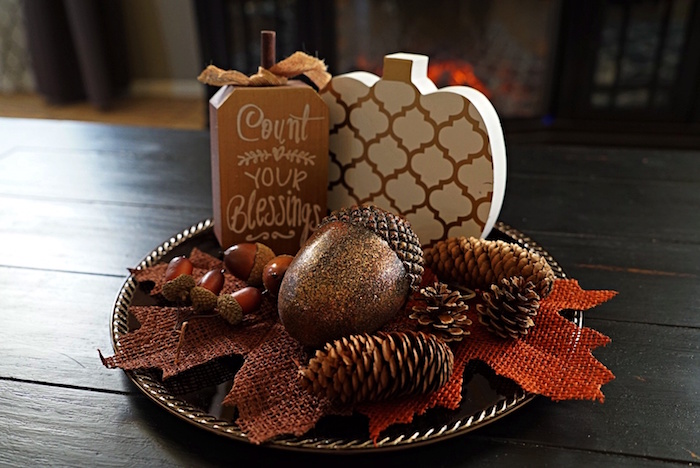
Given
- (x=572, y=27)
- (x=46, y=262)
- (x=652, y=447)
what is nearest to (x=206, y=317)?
(x=46, y=262)

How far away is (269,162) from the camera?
79 centimetres

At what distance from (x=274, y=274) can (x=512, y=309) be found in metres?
0.26

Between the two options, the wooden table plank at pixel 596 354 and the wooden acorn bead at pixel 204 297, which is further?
the wooden acorn bead at pixel 204 297

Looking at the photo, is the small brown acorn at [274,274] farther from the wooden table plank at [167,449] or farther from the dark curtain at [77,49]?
the dark curtain at [77,49]

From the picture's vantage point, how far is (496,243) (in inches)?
27.7

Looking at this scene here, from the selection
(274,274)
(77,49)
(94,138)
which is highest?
(274,274)

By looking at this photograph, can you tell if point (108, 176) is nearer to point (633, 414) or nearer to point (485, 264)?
point (485, 264)

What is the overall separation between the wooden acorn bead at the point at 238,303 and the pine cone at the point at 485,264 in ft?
0.70

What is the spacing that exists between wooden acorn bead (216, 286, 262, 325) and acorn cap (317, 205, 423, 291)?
11cm

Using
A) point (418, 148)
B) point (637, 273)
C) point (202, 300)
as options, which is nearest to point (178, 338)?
point (202, 300)

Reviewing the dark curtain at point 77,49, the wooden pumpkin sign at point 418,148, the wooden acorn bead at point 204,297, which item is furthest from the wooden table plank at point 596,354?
the dark curtain at point 77,49

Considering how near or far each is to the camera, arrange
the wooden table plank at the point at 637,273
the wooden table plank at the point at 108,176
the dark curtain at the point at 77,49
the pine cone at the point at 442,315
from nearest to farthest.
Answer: the pine cone at the point at 442,315
the wooden table plank at the point at 637,273
the wooden table plank at the point at 108,176
the dark curtain at the point at 77,49

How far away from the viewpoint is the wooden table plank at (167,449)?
48cm

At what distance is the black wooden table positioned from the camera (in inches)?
19.6
